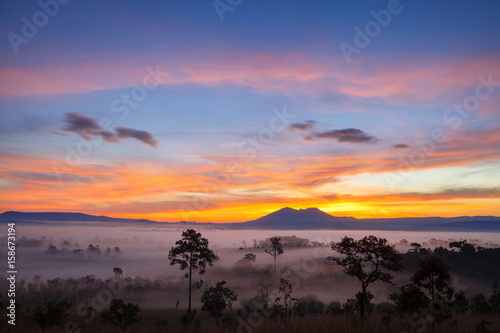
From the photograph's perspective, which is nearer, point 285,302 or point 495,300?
point 285,302

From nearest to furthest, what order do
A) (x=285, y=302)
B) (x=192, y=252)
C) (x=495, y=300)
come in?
(x=285, y=302) < (x=495, y=300) < (x=192, y=252)

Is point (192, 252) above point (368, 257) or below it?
Answer: below

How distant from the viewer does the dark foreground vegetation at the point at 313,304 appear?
18.0 m

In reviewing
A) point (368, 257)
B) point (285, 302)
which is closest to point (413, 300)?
point (368, 257)

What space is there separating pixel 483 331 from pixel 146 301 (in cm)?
13030

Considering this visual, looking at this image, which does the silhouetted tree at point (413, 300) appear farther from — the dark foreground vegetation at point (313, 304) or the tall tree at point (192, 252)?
the tall tree at point (192, 252)

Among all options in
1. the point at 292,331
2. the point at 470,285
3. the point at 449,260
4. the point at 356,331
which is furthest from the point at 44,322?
the point at 449,260

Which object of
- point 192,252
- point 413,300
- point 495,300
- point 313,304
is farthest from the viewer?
point 313,304

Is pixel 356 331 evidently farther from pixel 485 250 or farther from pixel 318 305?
pixel 485 250

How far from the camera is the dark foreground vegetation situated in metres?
18.0

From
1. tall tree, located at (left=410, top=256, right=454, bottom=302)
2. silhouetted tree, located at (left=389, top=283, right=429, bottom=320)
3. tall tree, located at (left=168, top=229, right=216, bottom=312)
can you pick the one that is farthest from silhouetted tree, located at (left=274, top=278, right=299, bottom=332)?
tall tree, located at (left=168, top=229, right=216, bottom=312)

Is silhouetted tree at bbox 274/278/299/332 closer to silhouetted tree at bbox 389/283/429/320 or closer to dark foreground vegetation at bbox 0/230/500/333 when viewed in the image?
dark foreground vegetation at bbox 0/230/500/333

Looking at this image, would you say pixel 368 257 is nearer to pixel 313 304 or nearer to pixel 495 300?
pixel 495 300

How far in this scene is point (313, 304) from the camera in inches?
2948
